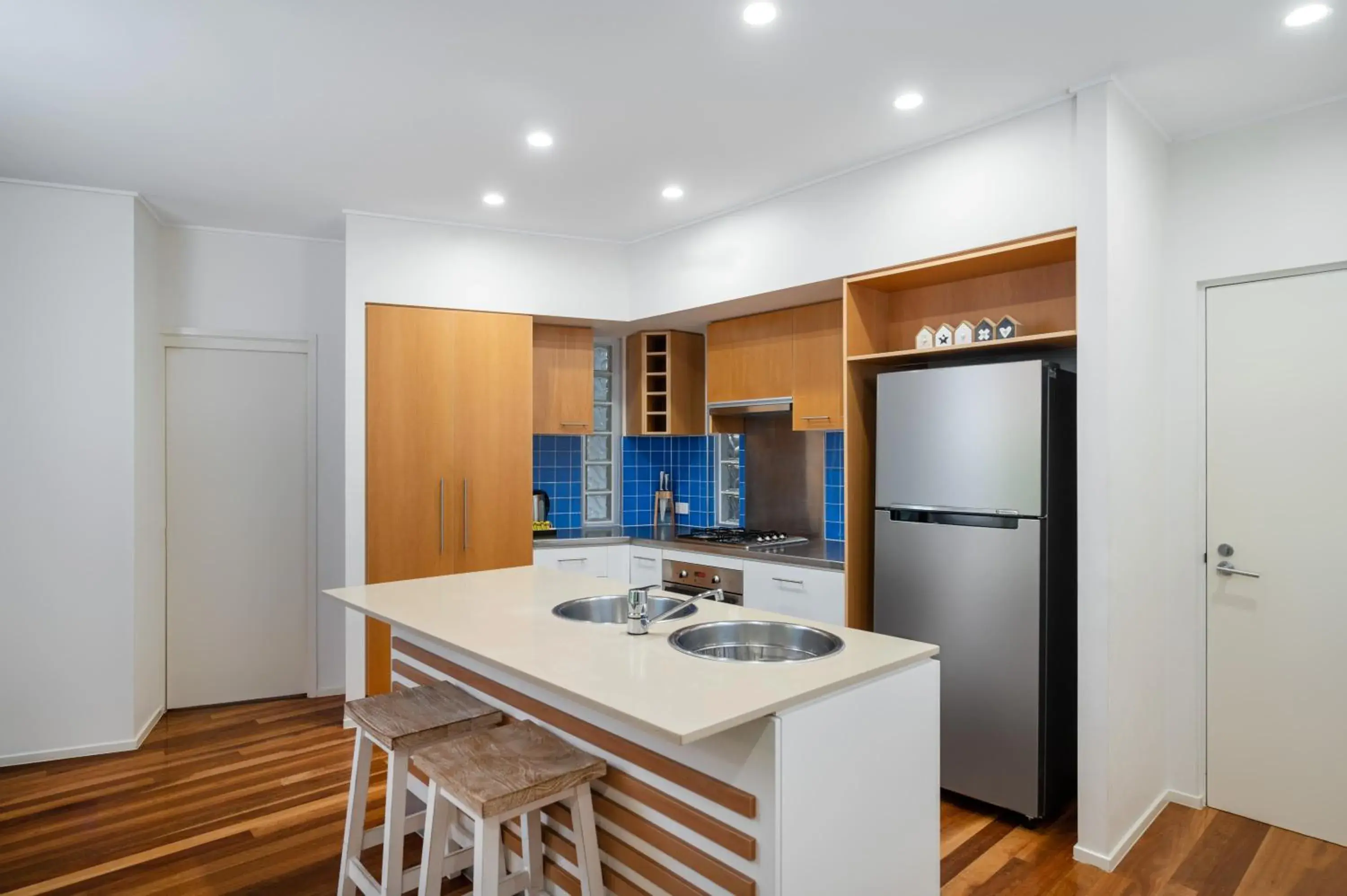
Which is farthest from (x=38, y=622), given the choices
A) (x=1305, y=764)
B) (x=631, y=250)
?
(x=1305, y=764)

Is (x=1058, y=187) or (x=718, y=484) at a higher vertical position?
(x=1058, y=187)

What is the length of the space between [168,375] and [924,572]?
156 inches

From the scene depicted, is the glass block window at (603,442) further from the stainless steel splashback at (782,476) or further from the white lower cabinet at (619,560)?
the stainless steel splashback at (782,476)

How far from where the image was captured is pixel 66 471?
11.9ft

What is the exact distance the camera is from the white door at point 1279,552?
281 centimetres

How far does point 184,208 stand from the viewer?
13.1 feet

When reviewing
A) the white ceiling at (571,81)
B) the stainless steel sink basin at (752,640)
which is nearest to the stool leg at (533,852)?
the stainless steel sink basin at (752,640)

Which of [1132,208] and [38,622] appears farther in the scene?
[38,622]

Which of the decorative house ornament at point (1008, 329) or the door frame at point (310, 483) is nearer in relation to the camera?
the decorative house ornament at point (1008, 329)

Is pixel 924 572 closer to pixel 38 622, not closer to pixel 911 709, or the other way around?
pixel 911 709

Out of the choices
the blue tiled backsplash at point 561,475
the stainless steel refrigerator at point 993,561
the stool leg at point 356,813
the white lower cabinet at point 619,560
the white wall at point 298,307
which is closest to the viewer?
the stool leg at point 356,813

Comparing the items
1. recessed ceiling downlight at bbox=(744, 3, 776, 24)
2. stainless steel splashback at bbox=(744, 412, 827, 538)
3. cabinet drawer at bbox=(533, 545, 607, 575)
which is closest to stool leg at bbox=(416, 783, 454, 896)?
recessed ceiling downlight at bbox=(744, 3, 776, 24)

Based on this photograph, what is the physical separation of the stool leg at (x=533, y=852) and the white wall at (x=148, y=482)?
263 centimetres

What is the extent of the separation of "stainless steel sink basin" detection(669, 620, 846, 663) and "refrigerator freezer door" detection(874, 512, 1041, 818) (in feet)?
3.26
